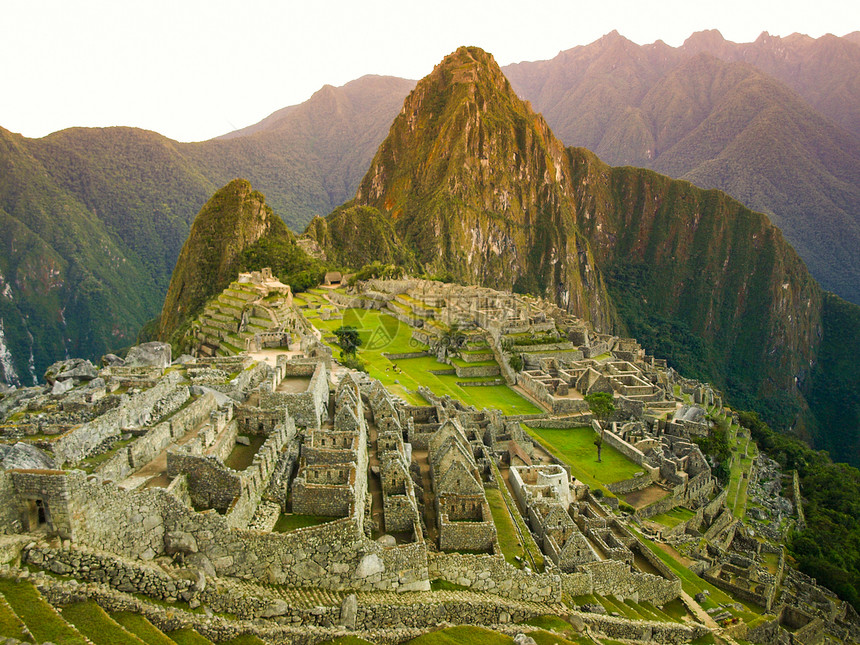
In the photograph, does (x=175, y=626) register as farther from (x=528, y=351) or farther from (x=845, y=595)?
(x=528, y=351)

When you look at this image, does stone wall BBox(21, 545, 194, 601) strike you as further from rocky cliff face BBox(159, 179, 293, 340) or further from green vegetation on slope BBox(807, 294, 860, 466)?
green vegetation on slope BBox(807, 294, 860, 466)

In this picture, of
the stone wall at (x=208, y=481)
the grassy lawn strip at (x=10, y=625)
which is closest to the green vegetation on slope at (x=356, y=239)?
the stone wall at (x=208, y=481)

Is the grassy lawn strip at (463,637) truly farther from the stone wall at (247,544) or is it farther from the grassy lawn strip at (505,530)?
the grassy lawn strip at (505,530)

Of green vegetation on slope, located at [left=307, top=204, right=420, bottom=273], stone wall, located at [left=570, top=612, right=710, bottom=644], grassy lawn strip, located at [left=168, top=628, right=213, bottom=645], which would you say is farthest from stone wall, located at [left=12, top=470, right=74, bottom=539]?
green vegetation on slope, located at [left=307, top=204, right=420, bottom=273]

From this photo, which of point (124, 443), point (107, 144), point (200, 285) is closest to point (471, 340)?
point (124, 443)

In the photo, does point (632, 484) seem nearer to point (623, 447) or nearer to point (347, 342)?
point (623, 447)
